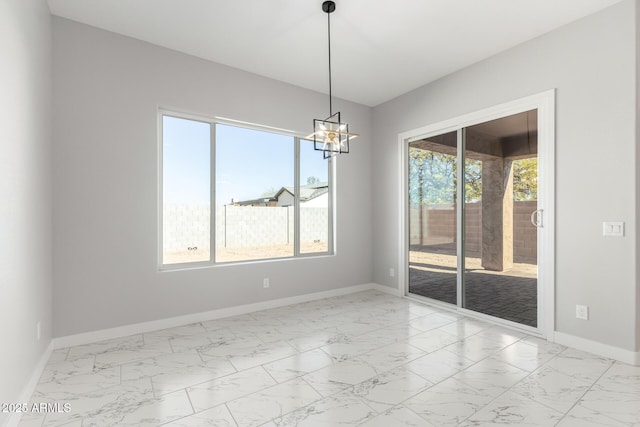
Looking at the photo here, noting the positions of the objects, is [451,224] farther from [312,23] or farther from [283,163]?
[312,23]

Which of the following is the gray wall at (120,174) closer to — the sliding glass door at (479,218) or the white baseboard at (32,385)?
the white baseboard at (32,385)

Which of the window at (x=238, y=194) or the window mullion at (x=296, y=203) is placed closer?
the window at (x=238, y=194)

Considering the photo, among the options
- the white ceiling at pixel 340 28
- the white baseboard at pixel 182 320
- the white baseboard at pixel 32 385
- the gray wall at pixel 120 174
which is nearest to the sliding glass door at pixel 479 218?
the white ceiling at pixel 340 28

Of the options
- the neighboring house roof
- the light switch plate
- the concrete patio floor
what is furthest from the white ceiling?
the concrete patio floor

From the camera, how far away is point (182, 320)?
353cm

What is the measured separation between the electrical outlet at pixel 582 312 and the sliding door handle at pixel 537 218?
80 centimetres

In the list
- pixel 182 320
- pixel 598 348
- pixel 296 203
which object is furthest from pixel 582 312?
pixel 182 320

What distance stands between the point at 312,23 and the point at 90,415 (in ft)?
11.3

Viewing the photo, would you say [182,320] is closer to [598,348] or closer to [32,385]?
[32,385]

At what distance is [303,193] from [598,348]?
359 cm

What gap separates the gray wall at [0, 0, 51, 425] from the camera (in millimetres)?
1775

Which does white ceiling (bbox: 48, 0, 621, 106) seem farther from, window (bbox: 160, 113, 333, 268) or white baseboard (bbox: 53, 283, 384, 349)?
white baseboard (bbox: 53, 283, 384, 349)

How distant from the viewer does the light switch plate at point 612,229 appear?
2.64 m

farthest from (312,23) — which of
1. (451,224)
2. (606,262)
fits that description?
(606,262)
